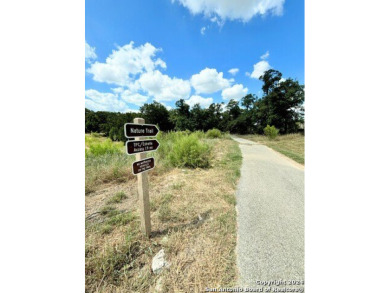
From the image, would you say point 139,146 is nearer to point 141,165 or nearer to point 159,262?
point 141,165

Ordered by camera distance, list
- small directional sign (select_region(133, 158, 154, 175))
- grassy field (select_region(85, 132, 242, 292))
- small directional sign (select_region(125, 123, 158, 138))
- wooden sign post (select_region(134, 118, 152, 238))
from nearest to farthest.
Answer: grassy field (select_region(85, 132, 242, 292))
small directional sign (select_region(125, 123, 158, 138))
small directional sign (select_region(133, 158, 154, 175))
wooden sign post (select_region(134, 118, 152, 238))

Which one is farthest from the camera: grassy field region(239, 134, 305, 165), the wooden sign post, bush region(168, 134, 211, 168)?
grassy field region(239, 134, 305, 165)

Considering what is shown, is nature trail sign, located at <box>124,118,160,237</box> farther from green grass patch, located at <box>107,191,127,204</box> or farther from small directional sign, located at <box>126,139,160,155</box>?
green grass patch, located at <box>107,191,127,204</box>

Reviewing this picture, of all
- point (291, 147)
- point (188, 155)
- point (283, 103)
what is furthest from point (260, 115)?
point (188, 155)

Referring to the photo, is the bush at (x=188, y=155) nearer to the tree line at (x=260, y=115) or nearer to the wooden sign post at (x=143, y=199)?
the wooden sign post at (x=143, y=199)

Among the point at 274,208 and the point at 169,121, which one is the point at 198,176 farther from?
the point at 169,121

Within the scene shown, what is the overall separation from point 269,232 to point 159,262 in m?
1.40

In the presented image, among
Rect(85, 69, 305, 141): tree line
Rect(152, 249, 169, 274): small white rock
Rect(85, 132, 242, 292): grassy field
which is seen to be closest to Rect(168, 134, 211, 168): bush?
Rect(85, 132, 242, 292): grassy field

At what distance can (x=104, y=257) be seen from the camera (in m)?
1.44

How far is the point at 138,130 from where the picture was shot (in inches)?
61.2

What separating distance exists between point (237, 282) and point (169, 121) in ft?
88.3

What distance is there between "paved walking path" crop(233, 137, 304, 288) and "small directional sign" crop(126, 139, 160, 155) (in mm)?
1551

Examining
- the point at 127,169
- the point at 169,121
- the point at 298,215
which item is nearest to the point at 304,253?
the point at 298,215

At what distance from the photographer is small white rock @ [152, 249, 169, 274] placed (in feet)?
4.53
